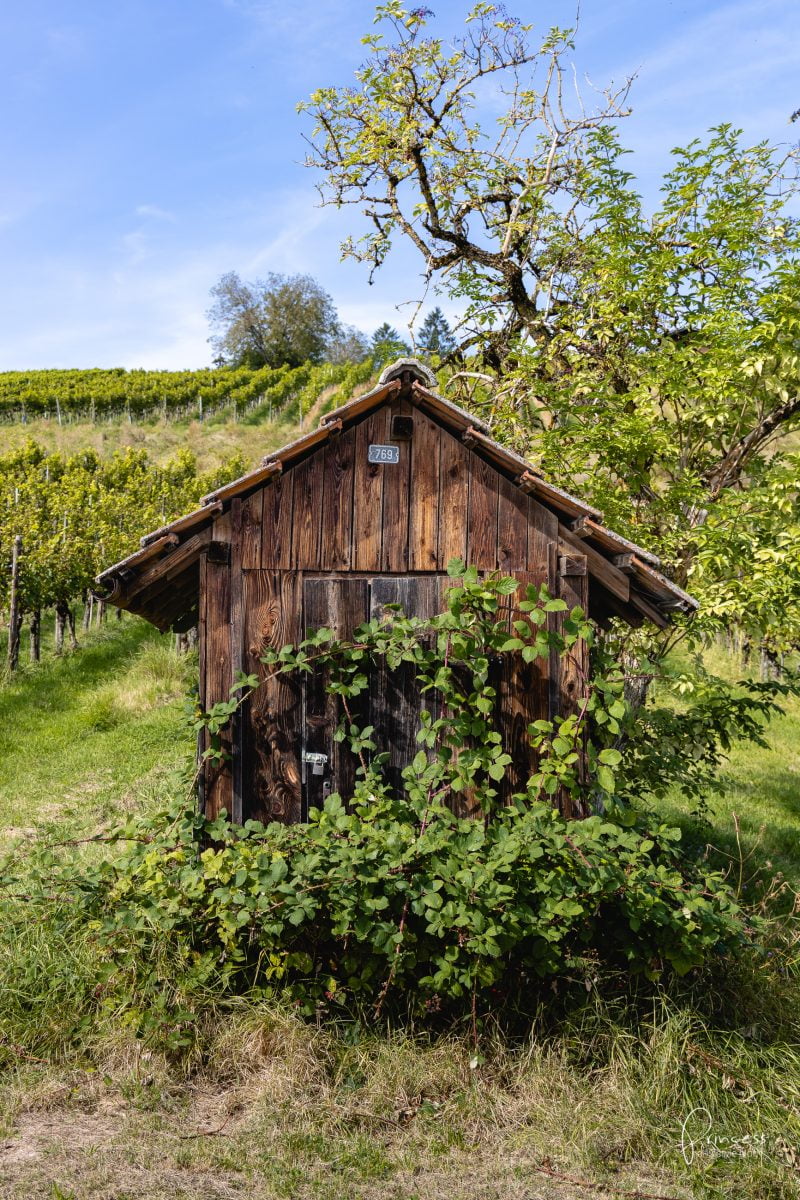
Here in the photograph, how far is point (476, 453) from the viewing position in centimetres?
498

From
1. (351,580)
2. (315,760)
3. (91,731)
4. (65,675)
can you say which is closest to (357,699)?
(315,760)

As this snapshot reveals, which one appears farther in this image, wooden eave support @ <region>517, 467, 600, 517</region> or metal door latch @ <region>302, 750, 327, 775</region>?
metal door latch @ <region>302, 750, 327, 775</region>

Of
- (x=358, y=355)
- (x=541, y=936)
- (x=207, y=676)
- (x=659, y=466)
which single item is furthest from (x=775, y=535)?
(x=358, y=355)

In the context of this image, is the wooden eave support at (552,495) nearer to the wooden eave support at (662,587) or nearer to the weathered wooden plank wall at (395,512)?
the weathered wooden plank wall at (395,512)

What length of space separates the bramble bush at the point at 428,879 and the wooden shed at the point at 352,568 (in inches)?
6.0

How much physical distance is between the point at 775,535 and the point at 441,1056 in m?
4.82

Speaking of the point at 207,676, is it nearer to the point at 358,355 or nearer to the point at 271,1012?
the point at 271,1012

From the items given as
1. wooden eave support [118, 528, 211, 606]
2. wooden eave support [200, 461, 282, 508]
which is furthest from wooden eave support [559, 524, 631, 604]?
wooden eave support [118, 528, 211, 606]

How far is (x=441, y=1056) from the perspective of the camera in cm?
429

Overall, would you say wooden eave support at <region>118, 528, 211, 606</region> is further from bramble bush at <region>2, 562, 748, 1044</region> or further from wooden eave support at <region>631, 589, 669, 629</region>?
wooden eave support at <region>631, 589, 669, 629</region>

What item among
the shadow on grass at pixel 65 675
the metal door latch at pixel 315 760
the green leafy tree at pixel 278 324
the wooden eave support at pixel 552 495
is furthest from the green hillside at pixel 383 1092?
the green leafy tree at pixel 278 324

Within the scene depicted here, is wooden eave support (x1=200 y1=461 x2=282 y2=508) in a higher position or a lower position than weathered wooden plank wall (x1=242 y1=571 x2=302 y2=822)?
higher

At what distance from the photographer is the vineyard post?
1562 cm

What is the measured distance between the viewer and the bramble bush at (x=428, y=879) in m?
4.19
